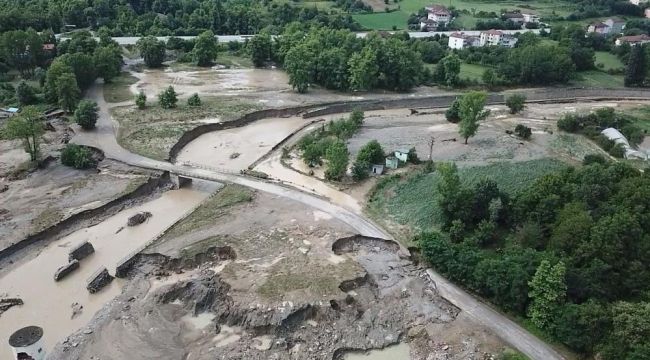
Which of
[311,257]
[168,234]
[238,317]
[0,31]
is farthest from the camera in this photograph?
[0,31]

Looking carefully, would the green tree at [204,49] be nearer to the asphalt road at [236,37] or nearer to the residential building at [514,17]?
the asphalt road at [236,37]

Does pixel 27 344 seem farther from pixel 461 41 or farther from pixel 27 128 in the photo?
pixel 461 41

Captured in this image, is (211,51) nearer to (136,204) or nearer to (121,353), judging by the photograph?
(136,204)

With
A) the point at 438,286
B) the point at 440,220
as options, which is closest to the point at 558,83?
the point at 440,220

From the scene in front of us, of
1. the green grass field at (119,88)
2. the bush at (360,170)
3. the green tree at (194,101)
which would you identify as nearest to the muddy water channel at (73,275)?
the bush at (360,170)

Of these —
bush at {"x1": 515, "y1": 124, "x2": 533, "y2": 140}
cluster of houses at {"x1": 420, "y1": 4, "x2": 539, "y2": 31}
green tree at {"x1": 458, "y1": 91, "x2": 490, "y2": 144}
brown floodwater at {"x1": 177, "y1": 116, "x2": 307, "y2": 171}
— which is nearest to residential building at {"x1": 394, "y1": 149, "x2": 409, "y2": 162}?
green tree at {"x1": 458, "y1": 91, "x2": 490, "y2": 144}
